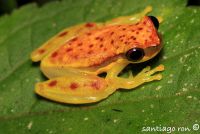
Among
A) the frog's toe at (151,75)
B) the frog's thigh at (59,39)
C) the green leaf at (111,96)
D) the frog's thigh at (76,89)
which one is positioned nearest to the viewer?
the green leaf at (111,96)

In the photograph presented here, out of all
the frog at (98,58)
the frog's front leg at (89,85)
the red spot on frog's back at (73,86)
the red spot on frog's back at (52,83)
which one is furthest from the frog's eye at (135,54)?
the red spot on frog's back at (52,83)

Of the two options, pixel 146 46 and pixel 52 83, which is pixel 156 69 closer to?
pixel 146 46

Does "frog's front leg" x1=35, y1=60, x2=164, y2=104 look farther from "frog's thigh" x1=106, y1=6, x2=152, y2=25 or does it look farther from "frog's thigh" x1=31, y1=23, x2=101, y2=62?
"frog's thigh" x1=106, y1=6, x2=152, y2=25

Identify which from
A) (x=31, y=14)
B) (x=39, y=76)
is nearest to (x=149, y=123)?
(x=39, y=76)

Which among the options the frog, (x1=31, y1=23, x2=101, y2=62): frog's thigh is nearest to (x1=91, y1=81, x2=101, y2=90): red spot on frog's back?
the frog

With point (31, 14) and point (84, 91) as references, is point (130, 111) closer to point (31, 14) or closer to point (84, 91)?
point (84, 91)

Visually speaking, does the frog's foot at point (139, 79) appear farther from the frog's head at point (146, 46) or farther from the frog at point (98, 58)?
the frog's head at point (146, 46)
